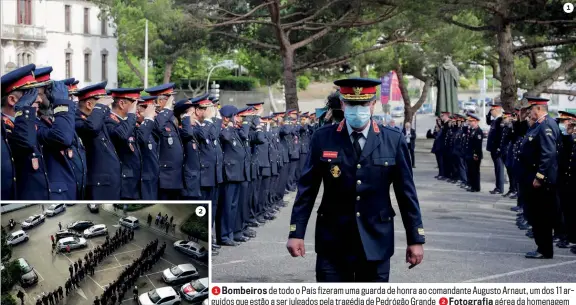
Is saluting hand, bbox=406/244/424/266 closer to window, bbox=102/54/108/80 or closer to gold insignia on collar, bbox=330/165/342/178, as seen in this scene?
gold insignia on collar, bbox=330/165/342/178

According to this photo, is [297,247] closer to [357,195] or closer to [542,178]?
[357,195]

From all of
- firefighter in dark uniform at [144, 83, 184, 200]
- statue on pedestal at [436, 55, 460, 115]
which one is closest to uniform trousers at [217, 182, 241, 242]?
firefighter in dark uniform at [144, 83, 184, 200]

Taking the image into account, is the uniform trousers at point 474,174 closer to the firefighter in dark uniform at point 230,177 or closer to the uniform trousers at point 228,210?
the firefighter in dark uniform at point 230,177

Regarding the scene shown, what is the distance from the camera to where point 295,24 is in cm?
2133

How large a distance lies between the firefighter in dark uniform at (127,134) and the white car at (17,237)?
10.3 ft

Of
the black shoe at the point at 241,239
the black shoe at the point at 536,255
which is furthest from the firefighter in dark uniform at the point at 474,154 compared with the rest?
the black shoe at the point at 536,255

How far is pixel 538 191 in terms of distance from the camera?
28.2 ft

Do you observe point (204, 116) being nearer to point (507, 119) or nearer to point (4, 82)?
point (4, 82)

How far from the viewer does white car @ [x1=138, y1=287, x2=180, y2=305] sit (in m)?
3.77

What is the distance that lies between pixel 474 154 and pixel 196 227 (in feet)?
43.1

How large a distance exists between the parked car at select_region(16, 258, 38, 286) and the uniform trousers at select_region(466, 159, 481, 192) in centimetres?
1320

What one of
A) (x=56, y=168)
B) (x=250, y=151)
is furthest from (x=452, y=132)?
(x=56, y=168)

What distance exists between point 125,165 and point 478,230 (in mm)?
4608

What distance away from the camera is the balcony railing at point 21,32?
29.7 feet
